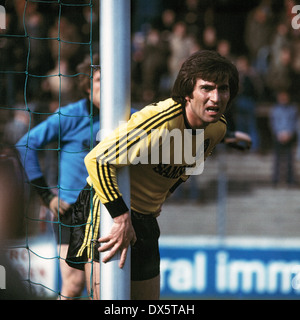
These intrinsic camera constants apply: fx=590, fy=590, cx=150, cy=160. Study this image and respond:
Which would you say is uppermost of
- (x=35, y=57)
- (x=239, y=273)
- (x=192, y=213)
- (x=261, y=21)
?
(x=261, y=21)

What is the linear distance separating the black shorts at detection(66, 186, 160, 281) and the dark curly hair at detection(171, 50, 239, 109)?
2.15ft

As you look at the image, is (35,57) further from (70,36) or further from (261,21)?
(261,21)

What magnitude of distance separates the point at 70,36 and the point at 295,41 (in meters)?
3.31

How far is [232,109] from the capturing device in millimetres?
7598

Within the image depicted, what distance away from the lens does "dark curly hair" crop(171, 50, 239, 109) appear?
102 inches

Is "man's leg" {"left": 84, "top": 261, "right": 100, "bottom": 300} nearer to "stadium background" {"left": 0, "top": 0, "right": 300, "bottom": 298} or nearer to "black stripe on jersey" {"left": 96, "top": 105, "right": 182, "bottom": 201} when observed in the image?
"black stripe on jersey" {"left": 96, "top": 105, "right": 182, "bottom": 201}

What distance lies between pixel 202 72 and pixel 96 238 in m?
0.95

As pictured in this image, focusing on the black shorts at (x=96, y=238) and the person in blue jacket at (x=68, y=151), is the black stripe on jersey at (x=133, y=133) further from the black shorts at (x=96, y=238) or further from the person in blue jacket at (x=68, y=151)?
the person in blue jacket at (x=68, y=151)

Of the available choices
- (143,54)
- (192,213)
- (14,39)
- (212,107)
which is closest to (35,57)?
(14,39)

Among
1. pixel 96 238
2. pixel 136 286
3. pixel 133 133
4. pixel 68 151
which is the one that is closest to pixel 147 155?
pixel 133 133

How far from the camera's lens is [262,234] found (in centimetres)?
743

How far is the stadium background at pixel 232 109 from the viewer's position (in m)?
6.92

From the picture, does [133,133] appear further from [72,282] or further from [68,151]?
[72,282]

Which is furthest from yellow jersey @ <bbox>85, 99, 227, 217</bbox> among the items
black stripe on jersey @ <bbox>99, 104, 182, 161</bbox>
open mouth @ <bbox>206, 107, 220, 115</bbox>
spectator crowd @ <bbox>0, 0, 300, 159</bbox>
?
spectator crowd @ <bbox>0, 0, 300, 159</bbox>
